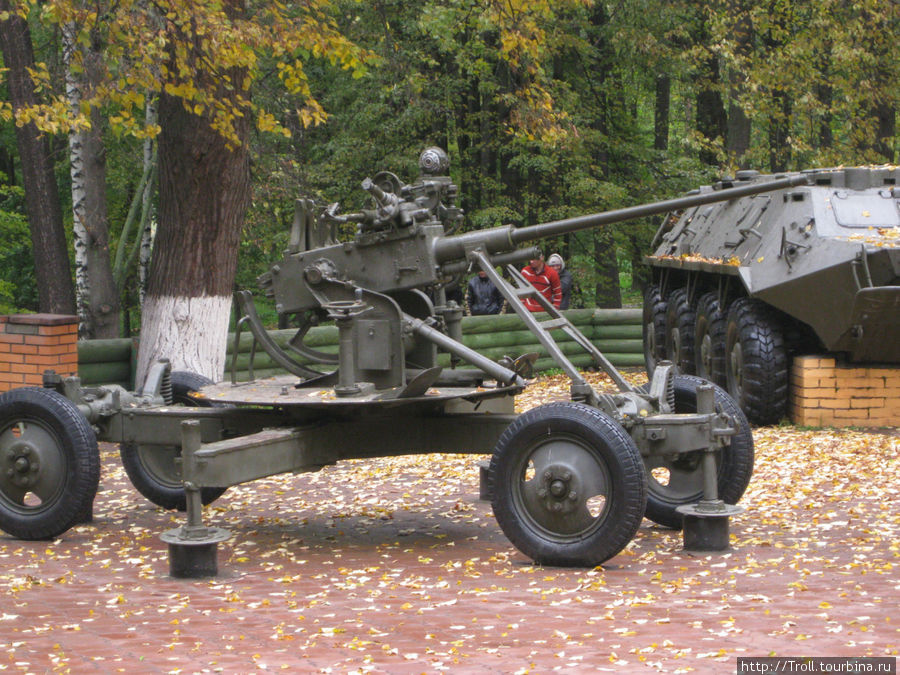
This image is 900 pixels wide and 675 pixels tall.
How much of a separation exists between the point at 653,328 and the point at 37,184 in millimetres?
7564

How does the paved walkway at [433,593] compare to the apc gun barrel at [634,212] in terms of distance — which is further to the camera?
the apc gun barrel at [634,212]

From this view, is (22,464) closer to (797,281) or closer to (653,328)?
(797,281)

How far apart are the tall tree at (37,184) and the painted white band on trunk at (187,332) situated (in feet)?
12.1

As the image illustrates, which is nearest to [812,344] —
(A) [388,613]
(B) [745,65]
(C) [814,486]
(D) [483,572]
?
(C) [814,486]

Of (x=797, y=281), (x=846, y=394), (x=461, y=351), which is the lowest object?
(x=846, y=394)

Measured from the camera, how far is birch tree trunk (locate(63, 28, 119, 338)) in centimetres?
1498

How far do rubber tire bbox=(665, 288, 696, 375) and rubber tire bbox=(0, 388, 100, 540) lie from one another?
8919 millimetres

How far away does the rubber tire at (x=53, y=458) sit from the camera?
25.8 ft

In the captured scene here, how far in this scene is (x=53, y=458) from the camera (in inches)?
315

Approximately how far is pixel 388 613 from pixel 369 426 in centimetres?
194

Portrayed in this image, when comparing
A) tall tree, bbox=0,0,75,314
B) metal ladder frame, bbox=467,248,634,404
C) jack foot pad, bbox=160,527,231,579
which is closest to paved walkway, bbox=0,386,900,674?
jack foot pad, bbox=160,527,231,579

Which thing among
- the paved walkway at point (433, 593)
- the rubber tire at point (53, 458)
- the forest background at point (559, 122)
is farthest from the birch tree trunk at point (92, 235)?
the rubber tire at point (53, 458)

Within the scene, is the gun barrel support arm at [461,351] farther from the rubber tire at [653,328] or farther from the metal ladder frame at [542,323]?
the rubber tire at [653,328]

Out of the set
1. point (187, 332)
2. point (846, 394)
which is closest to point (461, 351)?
point (187, 332)
